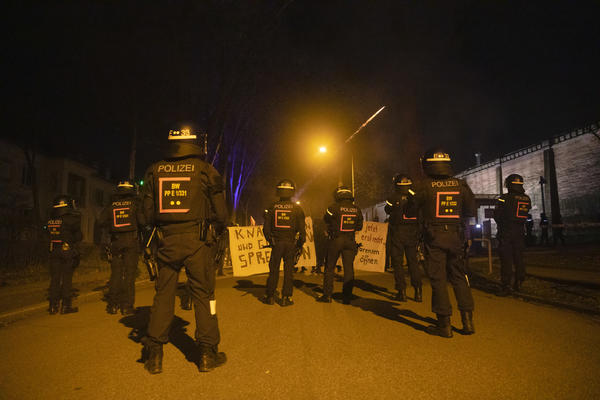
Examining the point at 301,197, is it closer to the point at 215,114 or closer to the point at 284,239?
the point at 215,114

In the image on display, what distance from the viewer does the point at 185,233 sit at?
359cm

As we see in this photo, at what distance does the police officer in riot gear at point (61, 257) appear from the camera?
19.9 ft

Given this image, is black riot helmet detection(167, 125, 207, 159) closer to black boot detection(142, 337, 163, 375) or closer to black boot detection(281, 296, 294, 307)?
black boot detection(142, 337, 163, 375)

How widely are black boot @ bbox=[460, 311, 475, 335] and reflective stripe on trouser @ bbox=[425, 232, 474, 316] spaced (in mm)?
72

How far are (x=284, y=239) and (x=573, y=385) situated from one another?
14.8ft

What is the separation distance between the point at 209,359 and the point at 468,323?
308 cm

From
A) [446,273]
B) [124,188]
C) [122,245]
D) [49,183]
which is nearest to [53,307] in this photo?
[122,245]

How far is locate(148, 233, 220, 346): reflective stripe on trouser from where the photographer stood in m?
3.46

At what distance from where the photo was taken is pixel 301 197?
38031mm

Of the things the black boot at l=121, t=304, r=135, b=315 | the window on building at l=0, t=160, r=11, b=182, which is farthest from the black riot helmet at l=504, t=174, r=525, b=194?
the window on building at l=0, t=160, r=11, b=182

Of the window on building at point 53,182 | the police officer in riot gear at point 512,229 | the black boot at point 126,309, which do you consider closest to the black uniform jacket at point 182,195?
the black boot at point 126,309

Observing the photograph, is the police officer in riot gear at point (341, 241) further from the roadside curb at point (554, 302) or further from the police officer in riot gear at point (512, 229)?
the roadside curb at point (554, 302)

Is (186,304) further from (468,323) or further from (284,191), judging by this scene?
(468,323)

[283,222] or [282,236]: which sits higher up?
[283,222]
